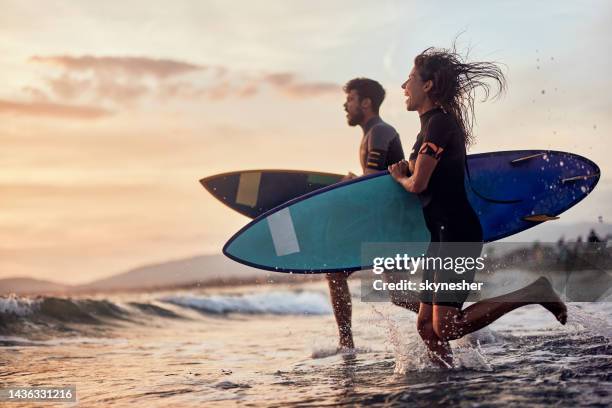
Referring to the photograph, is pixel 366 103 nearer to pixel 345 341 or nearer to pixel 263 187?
pixel 263 187

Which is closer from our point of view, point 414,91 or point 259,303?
point 414,91

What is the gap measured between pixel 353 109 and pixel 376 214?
1.21 meters

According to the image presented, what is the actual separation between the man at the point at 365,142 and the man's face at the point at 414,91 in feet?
4.52

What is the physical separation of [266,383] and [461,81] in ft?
7.59

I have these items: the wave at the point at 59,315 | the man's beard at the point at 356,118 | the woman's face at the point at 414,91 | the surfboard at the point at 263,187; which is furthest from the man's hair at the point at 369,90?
the wave at the point at 59,315

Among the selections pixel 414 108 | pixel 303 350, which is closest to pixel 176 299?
pixel 303 350

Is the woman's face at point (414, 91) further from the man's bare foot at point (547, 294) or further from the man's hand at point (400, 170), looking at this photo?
the man's bare foot at point (547, 294)

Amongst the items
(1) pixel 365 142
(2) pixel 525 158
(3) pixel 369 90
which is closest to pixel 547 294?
(2) pixel 525 158

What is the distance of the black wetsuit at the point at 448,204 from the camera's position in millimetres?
4230

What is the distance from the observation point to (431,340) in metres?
4.46

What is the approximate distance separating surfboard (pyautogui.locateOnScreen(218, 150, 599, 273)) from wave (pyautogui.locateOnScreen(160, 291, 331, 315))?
992 cm

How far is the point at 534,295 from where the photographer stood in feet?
14.1

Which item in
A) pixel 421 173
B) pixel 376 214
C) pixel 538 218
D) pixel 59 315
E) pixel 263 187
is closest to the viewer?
pixel 421 173

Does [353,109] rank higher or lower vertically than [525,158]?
higher
